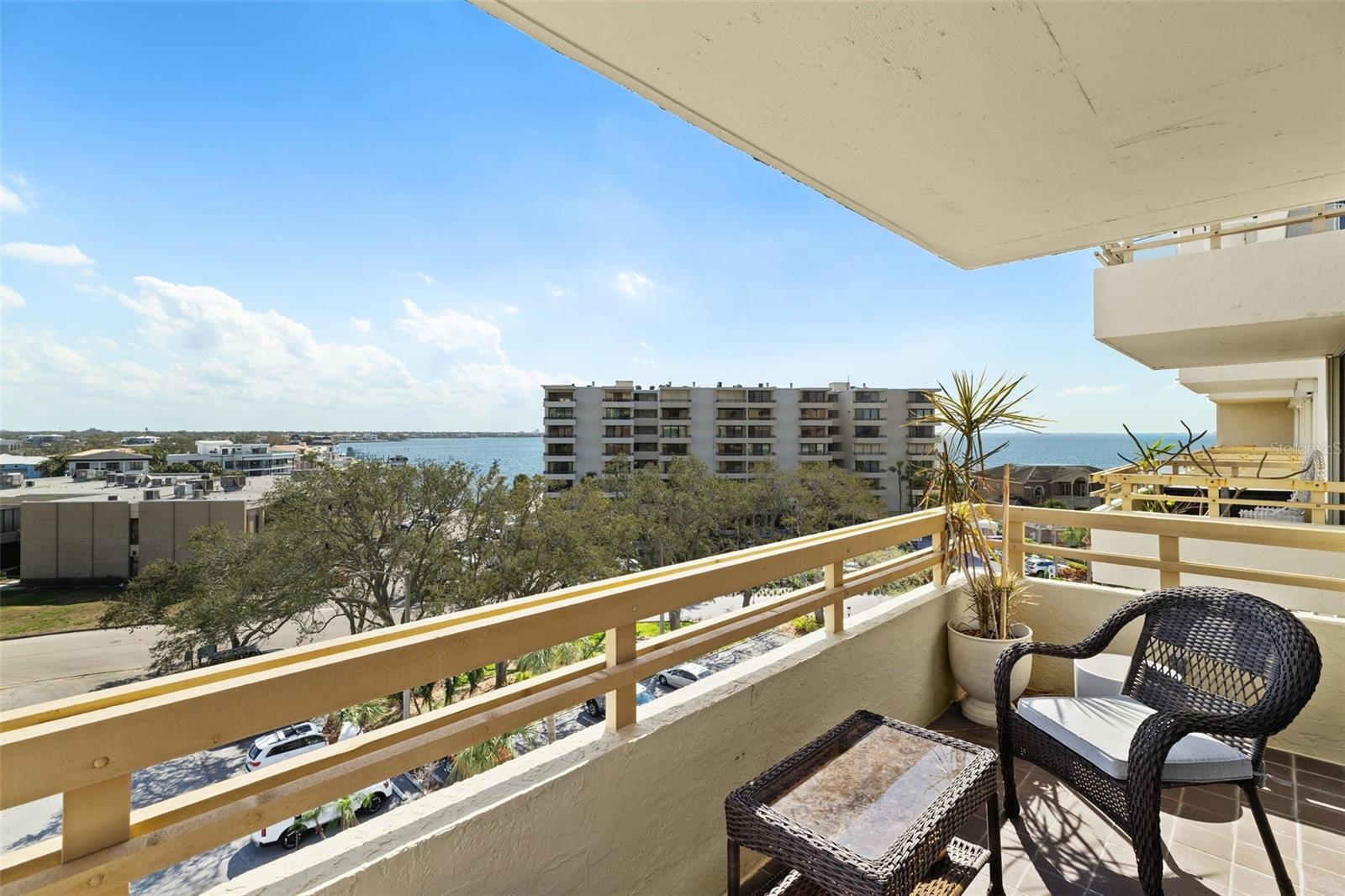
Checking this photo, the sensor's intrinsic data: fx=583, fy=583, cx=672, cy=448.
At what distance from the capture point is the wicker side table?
3.88 feet

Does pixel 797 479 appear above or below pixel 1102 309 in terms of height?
below

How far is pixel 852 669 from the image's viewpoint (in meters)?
2.16

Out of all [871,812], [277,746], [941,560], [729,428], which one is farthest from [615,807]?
[729,428]

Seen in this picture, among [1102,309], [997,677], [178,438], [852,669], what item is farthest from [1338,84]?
[178,438]

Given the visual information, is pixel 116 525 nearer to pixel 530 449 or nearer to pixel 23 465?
pixel 23 465

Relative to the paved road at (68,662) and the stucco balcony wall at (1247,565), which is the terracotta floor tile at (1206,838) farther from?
the paved road at (68,662)

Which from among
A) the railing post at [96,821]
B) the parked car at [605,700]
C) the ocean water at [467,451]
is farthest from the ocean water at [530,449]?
the railing post at [96,821]

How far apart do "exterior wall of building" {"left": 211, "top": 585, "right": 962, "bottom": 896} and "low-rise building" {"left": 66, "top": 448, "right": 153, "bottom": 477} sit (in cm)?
1281

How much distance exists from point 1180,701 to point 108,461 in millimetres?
16576

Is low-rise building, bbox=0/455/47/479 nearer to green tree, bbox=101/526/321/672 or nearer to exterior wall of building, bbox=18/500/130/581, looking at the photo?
green tree, bbox=101/526/321/672

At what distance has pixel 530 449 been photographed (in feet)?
178

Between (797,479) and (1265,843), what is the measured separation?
3080 centimetres

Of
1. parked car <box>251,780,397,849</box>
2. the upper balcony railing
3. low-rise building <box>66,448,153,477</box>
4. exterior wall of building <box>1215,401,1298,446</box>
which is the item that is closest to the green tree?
low-rise building <box>66,448,153,477</box>

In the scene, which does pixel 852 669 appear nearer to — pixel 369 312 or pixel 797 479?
pixel 797 479
